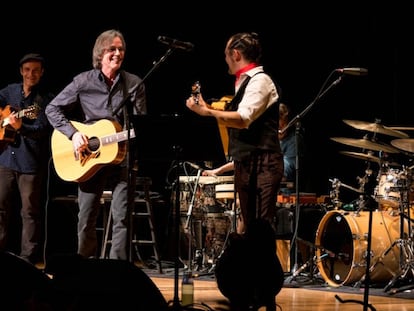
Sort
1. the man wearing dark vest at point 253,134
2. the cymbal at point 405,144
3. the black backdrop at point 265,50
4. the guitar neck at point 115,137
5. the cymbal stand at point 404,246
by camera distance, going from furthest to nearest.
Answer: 1. the black backdrop at point 265,50
2. the cymbal stand at point 404,246
3. the cymbal at point 405,144
4. the guitar neck at point 115,137
5. the man wearing dark vest at point 253,134

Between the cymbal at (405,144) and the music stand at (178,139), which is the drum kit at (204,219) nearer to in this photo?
the cymbal at (405,144)

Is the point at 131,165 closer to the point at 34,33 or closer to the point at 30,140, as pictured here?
the point at 30,140

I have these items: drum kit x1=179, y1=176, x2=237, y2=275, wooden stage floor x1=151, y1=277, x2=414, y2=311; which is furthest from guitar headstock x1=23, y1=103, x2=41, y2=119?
wooden stage floor x1=151, y1=277, x2=414, y2=311

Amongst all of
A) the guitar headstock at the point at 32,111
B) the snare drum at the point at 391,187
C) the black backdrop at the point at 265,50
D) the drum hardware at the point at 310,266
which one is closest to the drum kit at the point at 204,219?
the drum hardware at the point at 310,266

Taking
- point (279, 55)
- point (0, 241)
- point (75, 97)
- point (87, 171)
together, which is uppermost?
point (279, 55)

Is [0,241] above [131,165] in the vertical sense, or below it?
below

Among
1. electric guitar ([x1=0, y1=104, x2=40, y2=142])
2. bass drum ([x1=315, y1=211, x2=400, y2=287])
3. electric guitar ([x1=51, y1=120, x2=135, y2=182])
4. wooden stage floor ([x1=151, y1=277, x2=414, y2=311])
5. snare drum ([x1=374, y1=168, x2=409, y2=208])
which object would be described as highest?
electric guitar ([x1=0, y1=104, x2=40, y2=142])

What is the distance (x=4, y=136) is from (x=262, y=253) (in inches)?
141

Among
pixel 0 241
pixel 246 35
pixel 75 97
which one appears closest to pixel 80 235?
pixel 75 97

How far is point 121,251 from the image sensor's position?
5.83 metres

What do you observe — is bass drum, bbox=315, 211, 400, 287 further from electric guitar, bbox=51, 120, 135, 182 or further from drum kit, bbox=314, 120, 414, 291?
electric guitar, bbox=51, 120, 135, 182

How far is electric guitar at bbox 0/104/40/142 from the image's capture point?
6977mm

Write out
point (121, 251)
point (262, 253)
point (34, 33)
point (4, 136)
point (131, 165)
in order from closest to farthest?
point (262, 253) → point (131, 165) → point (121, 251) → point (4, 136) → point (34, 33)

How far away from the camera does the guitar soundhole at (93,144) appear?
19.5 ft
